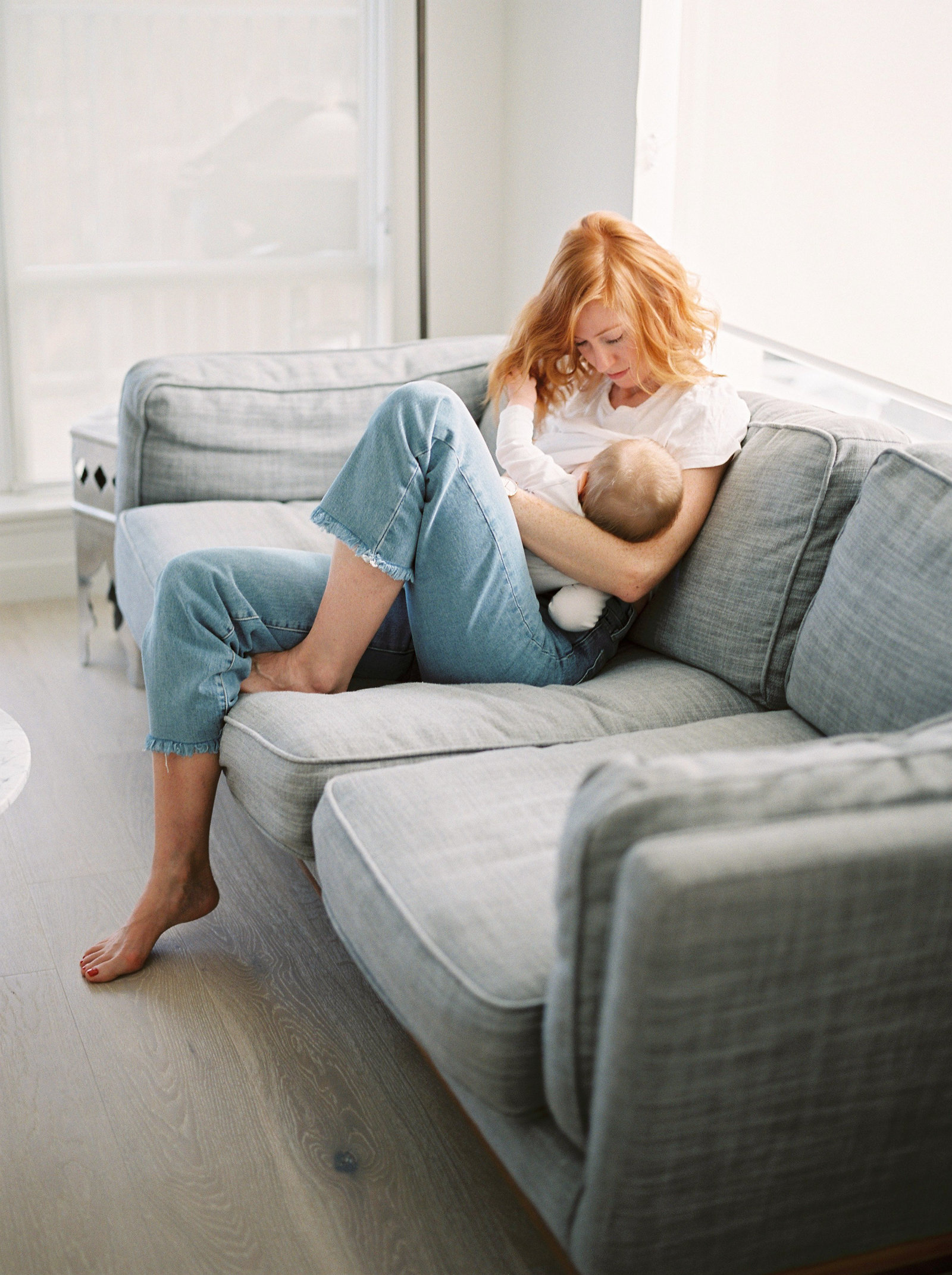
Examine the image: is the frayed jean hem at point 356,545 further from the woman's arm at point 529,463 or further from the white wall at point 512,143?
the white wall at point 512,143

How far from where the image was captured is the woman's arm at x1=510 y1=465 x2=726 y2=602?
5.95 ft

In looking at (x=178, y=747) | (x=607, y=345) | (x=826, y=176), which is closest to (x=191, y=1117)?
(x=178, y=747)

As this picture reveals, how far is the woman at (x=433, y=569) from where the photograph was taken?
1.70 meters

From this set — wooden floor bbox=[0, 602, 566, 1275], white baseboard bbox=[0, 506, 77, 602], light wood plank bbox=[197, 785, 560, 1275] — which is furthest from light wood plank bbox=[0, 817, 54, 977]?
white baseboard bbox=[0, 506, 77, 602]

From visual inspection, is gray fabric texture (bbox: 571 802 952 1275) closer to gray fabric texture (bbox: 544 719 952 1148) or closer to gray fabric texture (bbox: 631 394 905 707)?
gray fabric texture (bbox: 544 719 952 1148)

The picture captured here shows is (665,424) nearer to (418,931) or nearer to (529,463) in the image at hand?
(529,463)

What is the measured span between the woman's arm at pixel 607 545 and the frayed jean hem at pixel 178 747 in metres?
0.55

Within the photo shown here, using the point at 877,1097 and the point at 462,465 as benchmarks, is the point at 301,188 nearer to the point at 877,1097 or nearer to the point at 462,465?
the point at 462,465

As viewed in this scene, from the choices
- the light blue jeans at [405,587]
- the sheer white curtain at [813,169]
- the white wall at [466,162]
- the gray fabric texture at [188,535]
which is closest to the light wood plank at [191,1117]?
the light blue jeans at [405,587]

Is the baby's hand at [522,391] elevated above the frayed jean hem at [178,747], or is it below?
above

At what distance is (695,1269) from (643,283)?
1382 millimetres

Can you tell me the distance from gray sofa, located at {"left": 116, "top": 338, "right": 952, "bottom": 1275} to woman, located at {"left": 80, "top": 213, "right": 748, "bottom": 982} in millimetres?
78

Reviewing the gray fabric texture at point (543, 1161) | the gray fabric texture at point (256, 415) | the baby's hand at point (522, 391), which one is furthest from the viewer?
the gray fabric texture at point (256, 415)

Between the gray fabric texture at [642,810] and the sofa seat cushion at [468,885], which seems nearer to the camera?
the gray fabric texture at [642,810]
